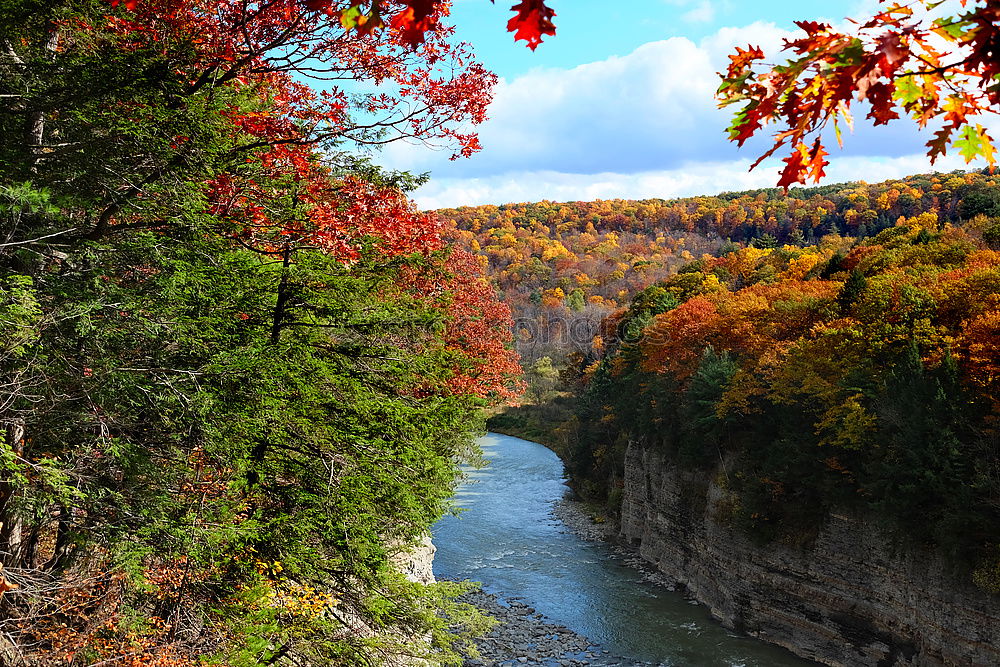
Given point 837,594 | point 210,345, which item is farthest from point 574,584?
point 210,345

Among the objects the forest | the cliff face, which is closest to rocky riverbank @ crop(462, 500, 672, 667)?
the cliff face

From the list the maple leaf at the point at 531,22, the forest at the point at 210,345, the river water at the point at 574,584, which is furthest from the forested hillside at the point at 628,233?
the maple leaf at the point at 531,22

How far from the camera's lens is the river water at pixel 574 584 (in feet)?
77.8

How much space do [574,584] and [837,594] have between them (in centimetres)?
987

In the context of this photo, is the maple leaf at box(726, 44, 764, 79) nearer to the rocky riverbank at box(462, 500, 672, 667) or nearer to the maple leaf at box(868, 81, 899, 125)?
the maple leaf at box(868, 81, 899, 125)

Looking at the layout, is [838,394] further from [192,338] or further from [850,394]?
[192,338]

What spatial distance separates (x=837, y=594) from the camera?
2316 cm

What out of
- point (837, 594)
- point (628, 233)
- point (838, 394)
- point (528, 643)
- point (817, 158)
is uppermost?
point (628, 233)

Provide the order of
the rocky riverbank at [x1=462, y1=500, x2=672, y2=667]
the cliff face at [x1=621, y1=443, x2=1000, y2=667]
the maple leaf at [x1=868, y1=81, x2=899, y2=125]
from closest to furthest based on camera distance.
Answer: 1. the maple leaf at [x1=868, y1=81, x2=899, y2=125]
2. the cliff face at [x1=621, y1=443, x2=1000, y2=667]
3. the rocky riverbank at [x1=462, y1=500, x2=672, y2=667]

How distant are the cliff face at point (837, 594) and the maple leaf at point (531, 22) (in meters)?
22.0

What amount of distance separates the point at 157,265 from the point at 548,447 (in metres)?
52.2

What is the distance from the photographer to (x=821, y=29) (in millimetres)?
2389

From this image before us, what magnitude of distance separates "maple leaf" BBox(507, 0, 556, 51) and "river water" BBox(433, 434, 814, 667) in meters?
23.6

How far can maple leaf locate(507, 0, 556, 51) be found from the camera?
→ 221 cm
